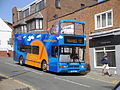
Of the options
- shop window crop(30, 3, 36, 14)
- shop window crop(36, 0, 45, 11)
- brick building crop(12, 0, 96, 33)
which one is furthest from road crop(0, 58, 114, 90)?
shop window crop(30, 3, 36, 14)

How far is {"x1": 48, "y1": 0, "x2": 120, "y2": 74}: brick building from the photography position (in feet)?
58.6

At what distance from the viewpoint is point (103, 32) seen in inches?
751

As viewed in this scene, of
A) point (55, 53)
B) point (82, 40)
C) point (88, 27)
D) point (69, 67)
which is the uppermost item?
point (88, 27)

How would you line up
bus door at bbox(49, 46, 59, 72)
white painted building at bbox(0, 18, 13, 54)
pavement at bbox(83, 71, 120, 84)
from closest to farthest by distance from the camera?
1. pavement at bbox(83, 71, 120, 84)
2. bus door at bbox(49, 46, 59, 72)
3. white painted building at bbox(0, 18, 13, 54)

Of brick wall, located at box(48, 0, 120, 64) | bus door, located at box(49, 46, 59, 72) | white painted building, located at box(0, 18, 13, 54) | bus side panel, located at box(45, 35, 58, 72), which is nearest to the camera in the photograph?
bus door, located at box(49, 46, 59, 72)

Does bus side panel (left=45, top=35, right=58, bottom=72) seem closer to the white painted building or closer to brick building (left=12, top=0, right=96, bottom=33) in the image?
brick building (left=12, top=0, right=96, bottom=33)

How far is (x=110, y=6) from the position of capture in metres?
18.7

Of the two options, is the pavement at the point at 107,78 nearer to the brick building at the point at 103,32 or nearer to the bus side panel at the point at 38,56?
the brick building at the point at 103,32

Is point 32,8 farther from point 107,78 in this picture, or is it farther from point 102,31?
point 107,78

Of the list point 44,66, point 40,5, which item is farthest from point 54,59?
point 40,5

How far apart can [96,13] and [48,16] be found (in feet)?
46.0

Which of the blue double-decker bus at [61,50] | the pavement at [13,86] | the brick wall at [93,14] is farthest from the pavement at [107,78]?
the pavement at [13,86]

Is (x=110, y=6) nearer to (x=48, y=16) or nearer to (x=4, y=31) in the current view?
(x=48, y=16)

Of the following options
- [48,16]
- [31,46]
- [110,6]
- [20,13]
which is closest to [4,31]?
[20,13]
